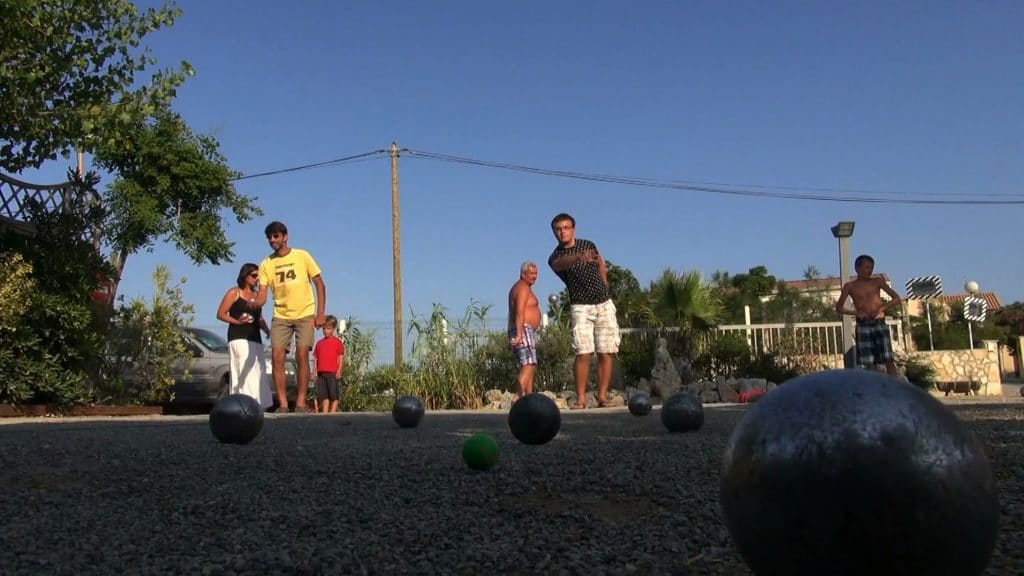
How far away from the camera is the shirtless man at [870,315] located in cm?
940

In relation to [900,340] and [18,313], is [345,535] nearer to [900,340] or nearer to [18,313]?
[18,313]

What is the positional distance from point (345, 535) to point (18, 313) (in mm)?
7855

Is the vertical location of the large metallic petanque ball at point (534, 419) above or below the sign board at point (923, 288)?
below

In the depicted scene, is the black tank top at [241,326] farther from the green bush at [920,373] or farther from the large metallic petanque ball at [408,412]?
the green bush at [920,373]

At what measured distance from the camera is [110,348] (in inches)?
438

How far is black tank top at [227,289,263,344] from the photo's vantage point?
30.1 ft

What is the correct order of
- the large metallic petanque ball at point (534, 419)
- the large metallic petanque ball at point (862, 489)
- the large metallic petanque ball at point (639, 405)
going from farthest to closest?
the large metallic petanque ball at point (639, 405)
the large metallic petanque ball at point (534, 419)
the large metallic petanque ball at point (862, 489)

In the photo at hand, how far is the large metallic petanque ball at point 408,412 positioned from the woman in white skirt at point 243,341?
2.14 meters

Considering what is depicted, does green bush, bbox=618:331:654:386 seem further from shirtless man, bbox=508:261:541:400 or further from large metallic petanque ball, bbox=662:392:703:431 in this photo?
large metallic petanque ball, bbox=662:392:703:431

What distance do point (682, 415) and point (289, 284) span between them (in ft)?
15.2

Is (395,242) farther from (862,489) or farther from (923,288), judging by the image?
(862,489)

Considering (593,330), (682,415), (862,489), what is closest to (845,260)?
(593,330)

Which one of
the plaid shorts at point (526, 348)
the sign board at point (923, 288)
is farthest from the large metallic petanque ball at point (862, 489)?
the sign board at point (923, 288)

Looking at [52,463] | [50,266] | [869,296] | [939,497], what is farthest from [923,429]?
[50,266]
